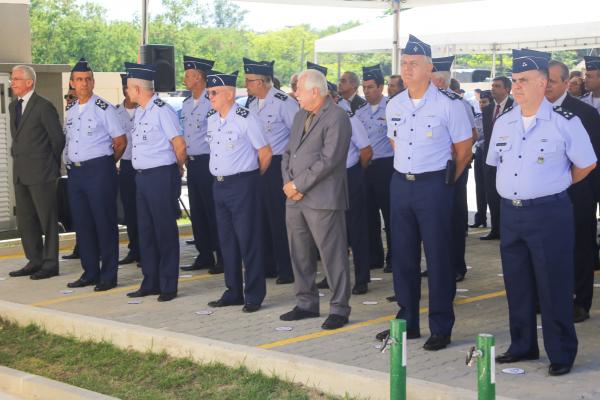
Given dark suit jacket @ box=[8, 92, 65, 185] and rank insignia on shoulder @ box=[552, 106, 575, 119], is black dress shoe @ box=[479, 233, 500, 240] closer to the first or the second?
dark suit jacket @ box=[8, 92, 65, 185]

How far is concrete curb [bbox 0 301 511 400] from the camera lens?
5.94m

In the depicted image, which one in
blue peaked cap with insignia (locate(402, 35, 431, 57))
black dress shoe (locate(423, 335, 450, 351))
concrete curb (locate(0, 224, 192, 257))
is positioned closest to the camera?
black dress shoe (locate(423, 335, 450, 351))

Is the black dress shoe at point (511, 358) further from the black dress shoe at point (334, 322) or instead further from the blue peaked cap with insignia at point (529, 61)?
the blue peaked cap with insignia at point (529, 61)

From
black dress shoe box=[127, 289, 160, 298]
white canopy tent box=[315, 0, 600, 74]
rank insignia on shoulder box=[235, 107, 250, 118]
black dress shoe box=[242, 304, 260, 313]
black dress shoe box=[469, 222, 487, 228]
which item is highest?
white canopy tent box=[315, 0, 600, 74]

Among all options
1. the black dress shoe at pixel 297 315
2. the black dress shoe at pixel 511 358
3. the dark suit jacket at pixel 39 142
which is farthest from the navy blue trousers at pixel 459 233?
the dark suit jacket at pixel 39 142

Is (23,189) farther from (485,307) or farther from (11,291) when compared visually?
(485,307)

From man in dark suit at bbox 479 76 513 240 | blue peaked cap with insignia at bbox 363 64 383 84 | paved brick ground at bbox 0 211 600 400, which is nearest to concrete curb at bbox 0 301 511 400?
paved brick ground at bbox 0 211 600 400

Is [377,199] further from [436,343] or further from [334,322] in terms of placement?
[436,343]

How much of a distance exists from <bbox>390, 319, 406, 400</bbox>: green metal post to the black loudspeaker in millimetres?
10035

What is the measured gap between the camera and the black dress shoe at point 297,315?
26.9 ft

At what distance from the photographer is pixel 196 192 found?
10836 mm

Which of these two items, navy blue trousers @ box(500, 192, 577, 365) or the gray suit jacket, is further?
the gray suit jacket

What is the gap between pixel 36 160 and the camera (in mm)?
10625

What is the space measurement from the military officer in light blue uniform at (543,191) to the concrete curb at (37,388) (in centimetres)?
268
